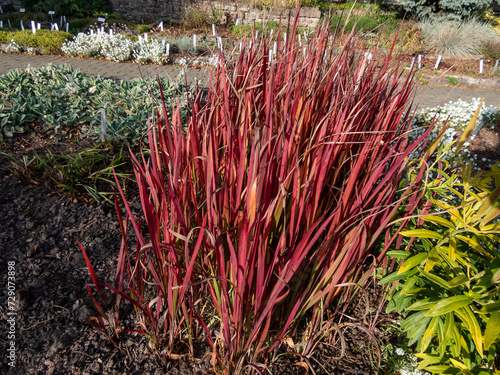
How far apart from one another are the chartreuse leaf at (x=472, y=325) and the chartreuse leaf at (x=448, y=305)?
0.02m

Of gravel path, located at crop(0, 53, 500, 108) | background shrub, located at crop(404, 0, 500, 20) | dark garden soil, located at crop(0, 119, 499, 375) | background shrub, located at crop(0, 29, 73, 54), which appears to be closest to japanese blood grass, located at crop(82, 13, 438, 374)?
dark garden soil, located at crop(0, 119, 499, 375)

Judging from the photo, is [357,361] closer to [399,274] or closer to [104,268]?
[399,274]

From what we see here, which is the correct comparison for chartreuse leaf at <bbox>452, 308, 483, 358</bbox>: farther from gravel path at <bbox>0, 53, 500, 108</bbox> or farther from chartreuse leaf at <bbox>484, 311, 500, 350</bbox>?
gravel path at <bbox>0, 53, 500, 108</bbox>

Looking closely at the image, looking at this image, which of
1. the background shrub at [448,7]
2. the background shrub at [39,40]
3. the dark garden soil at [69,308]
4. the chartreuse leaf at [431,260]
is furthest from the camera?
the background shrub at [448,7]

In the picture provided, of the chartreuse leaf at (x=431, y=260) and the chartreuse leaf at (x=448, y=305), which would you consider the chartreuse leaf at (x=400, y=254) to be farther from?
the chartreuse leaf at (x=448, y=305)

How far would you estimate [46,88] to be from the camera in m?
3.38

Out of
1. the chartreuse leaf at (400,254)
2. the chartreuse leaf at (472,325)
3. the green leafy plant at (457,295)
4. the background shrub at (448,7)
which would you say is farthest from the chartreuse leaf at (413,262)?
the background shrub at (448,7)

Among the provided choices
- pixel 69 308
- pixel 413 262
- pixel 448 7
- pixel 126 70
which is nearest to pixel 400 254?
pixel 413 262

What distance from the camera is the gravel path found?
21.5ft

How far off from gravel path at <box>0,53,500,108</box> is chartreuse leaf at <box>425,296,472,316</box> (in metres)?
5.88

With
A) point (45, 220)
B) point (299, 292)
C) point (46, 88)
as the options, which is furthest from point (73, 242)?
point (46, 88)

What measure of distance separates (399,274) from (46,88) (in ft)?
12.2

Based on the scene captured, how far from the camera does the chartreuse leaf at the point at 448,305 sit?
1167 millimetres

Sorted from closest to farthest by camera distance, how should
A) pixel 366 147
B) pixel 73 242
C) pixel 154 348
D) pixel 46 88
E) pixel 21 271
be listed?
pixel 366 147 < pixel 154 348 < pixel 21 271 < pixel 73 242 < pixel 46 88
